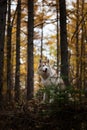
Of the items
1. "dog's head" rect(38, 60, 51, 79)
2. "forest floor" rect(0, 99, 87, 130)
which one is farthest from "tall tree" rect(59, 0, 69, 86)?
"forest floor" rect(0, 99, 87, 130)

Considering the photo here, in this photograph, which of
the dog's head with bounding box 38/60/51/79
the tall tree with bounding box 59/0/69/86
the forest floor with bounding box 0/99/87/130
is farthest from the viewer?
the tall tree with bounding box 59/0/69/86

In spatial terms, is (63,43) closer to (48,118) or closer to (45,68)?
(45,68)

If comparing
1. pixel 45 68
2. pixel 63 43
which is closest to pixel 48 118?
pixel 45 68

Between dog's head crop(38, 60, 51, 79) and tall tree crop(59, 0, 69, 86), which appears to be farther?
tall tree crop(59, 0, 69, 86)

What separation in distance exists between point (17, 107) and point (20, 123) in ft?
2.38

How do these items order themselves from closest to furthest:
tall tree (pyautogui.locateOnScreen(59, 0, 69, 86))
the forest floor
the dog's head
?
the forest floor, the dog's head, tall tree (pyautogui.locateOnScreen(59, 0, 69, 86))

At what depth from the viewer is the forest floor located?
5215 millimetres

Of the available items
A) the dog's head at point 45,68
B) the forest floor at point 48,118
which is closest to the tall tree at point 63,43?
the dog's head at point 45,68

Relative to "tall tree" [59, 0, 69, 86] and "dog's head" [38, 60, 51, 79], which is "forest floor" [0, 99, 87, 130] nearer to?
"dog's head" [38, 60, 51, 79]

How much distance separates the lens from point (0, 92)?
24.9 feet

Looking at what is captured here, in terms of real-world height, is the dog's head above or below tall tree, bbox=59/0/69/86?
below

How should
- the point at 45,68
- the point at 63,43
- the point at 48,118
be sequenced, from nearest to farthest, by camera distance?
the point at 48,118 → the point at 45,68 → the point at 63,43

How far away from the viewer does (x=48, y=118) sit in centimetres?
545

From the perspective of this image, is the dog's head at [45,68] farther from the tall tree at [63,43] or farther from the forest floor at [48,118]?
the forest floor at [48,118]
